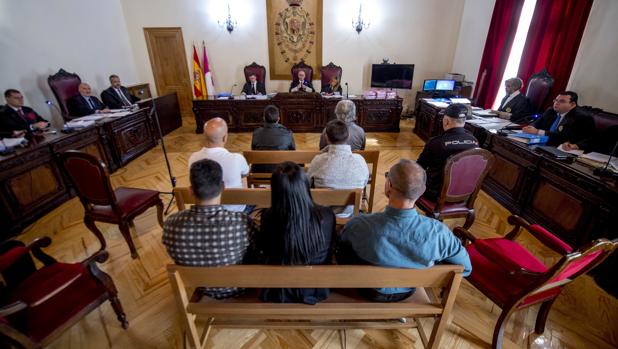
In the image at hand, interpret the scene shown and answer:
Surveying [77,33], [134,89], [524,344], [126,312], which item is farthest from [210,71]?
[524,344]

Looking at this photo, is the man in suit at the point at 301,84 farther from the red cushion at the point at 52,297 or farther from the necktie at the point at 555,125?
the red cushion at the point at 52,297

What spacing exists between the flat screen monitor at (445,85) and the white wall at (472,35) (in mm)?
393

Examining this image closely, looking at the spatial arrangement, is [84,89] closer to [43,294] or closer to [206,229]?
[43,294]

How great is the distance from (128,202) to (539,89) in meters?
4.96

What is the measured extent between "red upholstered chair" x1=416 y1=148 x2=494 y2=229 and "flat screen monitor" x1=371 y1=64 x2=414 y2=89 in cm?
439

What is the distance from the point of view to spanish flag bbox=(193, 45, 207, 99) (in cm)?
586

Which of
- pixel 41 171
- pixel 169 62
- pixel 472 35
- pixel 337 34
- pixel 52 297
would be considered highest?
pixel 337 34

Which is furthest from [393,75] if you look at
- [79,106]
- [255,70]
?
[79,106]

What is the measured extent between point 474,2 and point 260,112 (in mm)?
4817

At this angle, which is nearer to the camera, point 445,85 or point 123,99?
point 123,99

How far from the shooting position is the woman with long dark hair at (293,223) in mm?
1029

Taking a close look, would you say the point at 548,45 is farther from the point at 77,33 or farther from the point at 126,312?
the point at 77,33

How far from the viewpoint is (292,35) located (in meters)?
5.99

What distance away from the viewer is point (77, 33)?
4758mm
